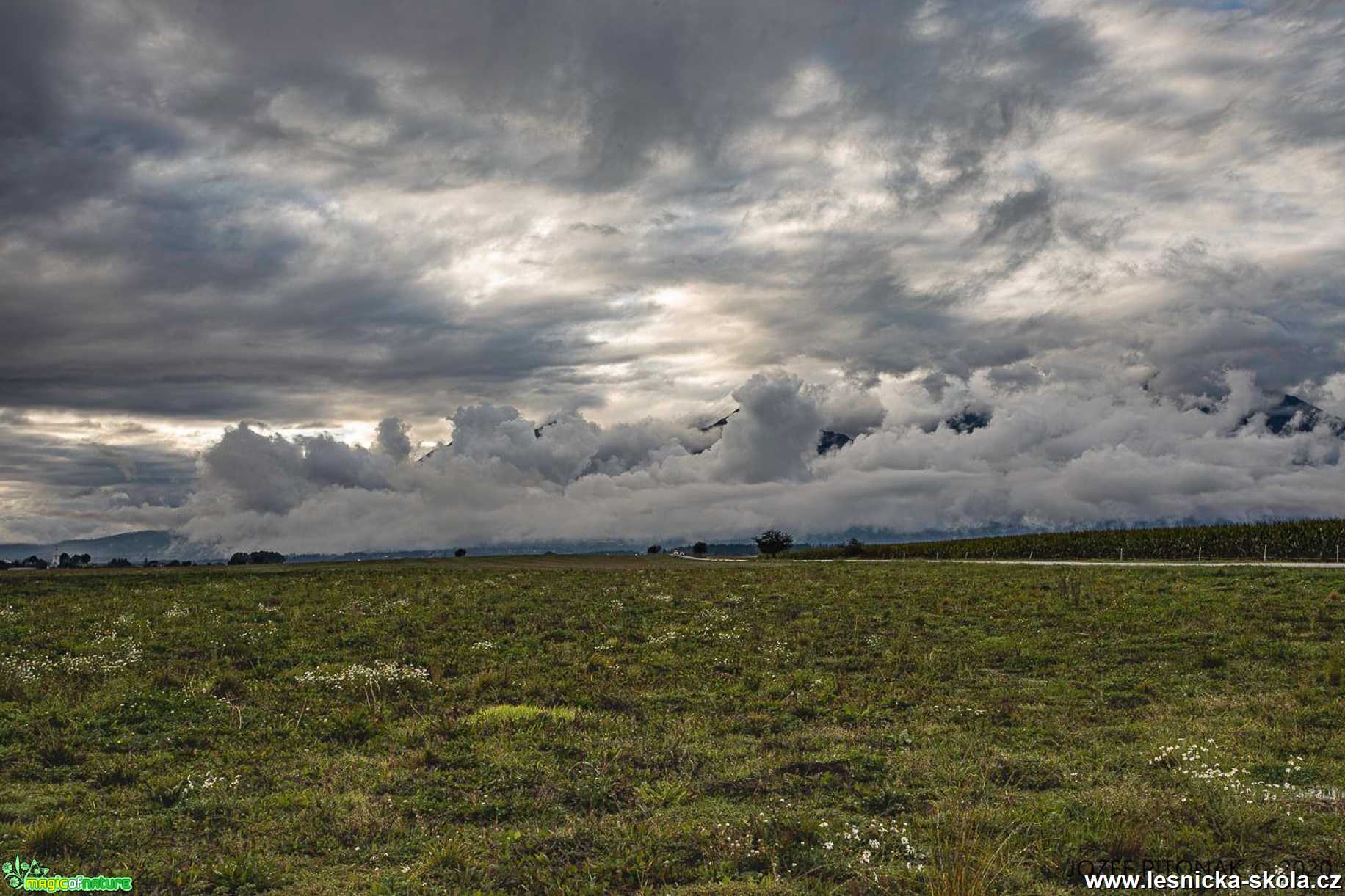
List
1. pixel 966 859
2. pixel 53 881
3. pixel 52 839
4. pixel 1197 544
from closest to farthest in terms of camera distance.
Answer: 1. pixel 966 859
2. pixel 53 881
3. pixel 52 839
4. pixel 1197 544

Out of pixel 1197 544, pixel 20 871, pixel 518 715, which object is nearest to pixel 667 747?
pixel 518 715

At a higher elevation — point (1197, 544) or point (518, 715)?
point (518, 715)

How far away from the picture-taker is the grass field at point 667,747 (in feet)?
35.0

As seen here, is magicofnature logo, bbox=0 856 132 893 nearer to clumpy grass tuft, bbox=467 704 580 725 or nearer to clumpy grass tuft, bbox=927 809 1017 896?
clumpy grass tuft, bbox=467 704 580 725

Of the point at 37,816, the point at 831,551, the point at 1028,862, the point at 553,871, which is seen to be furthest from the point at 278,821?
the point at 831,551

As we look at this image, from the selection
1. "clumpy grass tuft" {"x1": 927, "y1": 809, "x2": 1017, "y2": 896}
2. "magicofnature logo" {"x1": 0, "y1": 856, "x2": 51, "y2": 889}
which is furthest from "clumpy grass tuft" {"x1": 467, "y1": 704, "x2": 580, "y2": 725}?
"clumpy grass tuft" {"x1": 927, "y1": 809, "x2": 1017, "y2": 896}

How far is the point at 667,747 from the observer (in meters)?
16.1

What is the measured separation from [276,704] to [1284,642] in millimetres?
30602

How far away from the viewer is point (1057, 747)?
16.2 meters

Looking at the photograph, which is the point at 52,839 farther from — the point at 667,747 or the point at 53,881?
the point at 667,747

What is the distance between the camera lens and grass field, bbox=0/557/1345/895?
10672 millimetres

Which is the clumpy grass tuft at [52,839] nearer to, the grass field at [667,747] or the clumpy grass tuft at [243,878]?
the grass field at [667,747]

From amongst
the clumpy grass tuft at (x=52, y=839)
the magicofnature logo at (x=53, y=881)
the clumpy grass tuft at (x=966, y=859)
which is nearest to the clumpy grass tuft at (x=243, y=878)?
the magicofnature logo at (x=53, y=881)

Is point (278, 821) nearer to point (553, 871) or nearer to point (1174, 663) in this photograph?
point (553, 871)
